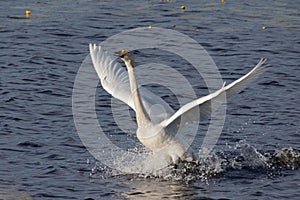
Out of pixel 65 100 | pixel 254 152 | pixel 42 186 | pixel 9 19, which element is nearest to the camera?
pixel 42 186

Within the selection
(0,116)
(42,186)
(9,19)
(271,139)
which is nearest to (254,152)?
(271,139)

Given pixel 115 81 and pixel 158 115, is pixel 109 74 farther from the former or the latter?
pixel 158 115

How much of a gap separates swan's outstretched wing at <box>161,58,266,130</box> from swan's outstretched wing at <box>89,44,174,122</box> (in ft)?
3.37

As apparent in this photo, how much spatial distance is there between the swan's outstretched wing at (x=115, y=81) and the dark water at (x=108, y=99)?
961mm

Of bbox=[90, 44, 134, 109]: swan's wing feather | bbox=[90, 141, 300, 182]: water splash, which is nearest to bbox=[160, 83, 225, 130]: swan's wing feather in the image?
bbox=[90, 141, 300, 182]: water splash

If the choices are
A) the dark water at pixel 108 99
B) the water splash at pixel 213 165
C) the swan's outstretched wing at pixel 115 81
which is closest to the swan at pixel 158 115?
the swan's outstretched wing at pixel 115 81

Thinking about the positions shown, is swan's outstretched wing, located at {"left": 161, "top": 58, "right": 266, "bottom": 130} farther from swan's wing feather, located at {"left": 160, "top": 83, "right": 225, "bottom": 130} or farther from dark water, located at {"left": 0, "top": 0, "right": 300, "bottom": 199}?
dark water, located at {"left": 0, "top": 0, "right": 300, "bottom": 199}

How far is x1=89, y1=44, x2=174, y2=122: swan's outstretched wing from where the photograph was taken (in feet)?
40.3

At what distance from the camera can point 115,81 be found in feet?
41.8

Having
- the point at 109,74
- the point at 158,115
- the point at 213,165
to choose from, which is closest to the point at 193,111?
the point at 158,115

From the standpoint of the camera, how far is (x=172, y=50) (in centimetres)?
1767

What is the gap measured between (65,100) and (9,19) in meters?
5.71

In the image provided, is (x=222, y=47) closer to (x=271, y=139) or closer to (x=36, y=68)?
(x=36, y=68)

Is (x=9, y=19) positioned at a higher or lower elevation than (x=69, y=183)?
higher
